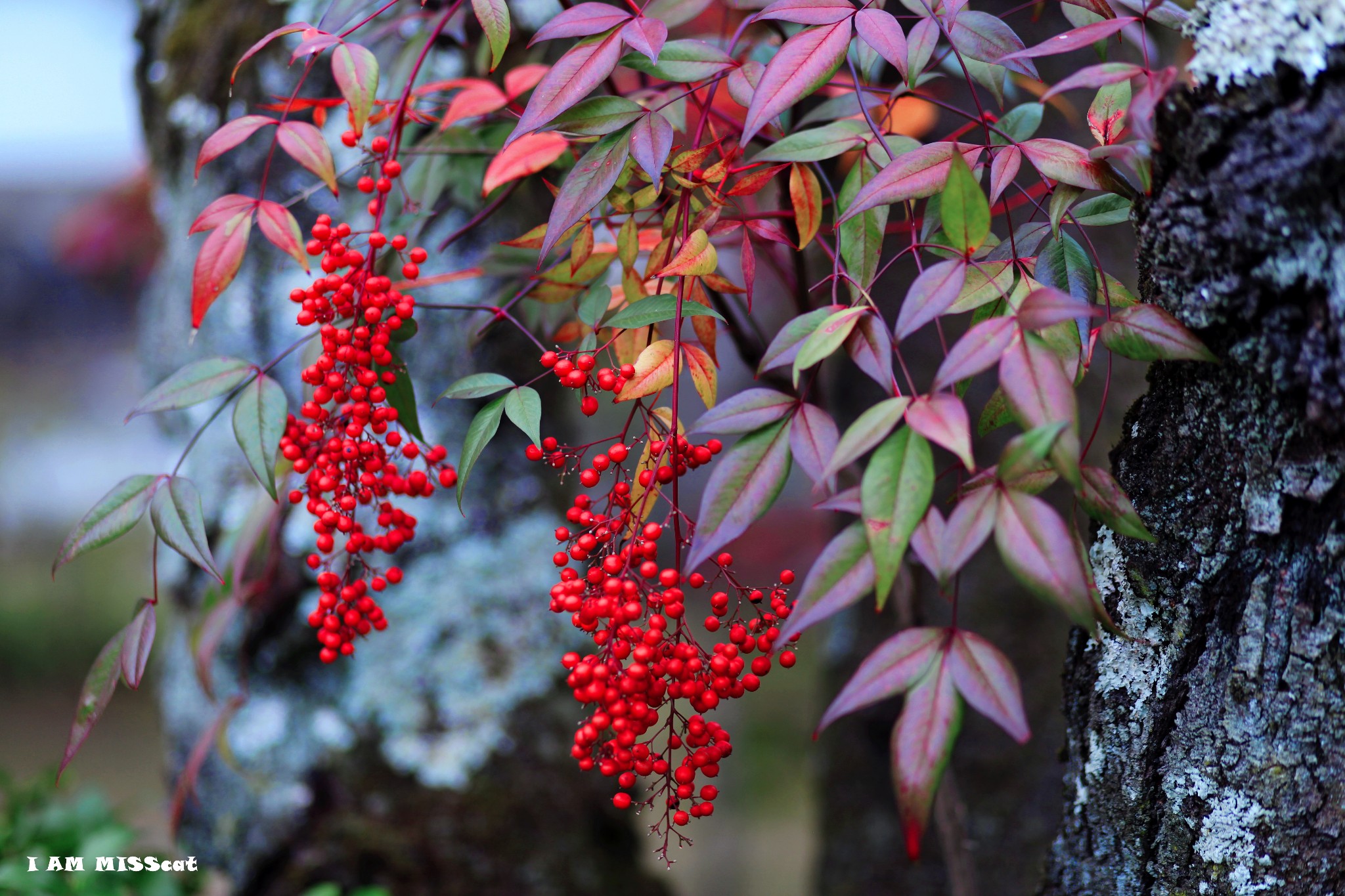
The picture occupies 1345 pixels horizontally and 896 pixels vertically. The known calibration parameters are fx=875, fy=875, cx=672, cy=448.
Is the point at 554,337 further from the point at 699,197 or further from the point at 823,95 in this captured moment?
the point at 823,95

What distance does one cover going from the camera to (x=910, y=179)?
0.53 meters

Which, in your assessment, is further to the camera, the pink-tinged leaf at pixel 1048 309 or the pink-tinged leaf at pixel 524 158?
the pink-tinged leaf at pixel 524 158

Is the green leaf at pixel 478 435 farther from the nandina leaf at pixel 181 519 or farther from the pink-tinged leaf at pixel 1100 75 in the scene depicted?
the pink-tinged leaf at pixel 1100 75

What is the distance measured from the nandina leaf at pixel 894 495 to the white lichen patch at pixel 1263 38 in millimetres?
272

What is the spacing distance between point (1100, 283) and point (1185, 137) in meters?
0.16

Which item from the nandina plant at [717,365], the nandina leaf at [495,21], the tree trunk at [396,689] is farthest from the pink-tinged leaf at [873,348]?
the tree trunk at [396,689]

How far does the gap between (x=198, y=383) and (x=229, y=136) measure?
0.19m

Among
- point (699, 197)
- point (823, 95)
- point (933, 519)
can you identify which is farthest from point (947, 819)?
point (823, 95)

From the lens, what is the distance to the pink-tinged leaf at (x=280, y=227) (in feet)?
2.20

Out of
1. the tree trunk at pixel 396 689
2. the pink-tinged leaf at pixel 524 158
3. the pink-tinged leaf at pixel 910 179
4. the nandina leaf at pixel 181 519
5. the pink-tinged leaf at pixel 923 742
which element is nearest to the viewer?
the pink-tinged leaf at pixel 923 742

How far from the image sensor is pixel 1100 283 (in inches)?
25.6

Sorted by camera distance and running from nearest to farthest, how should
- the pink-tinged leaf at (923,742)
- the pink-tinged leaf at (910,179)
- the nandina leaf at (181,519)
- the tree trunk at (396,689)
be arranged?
the pink-tinged leaf at (923,742), the pink-tinged leaf at (910,179), the nandina leaf at (181,519), the tree trunk at (396,689)

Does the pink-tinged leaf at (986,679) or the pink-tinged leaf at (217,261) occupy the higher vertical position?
the pink-tinged leaf at (217,261)

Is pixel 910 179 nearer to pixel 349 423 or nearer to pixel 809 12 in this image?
pixel 809 12
